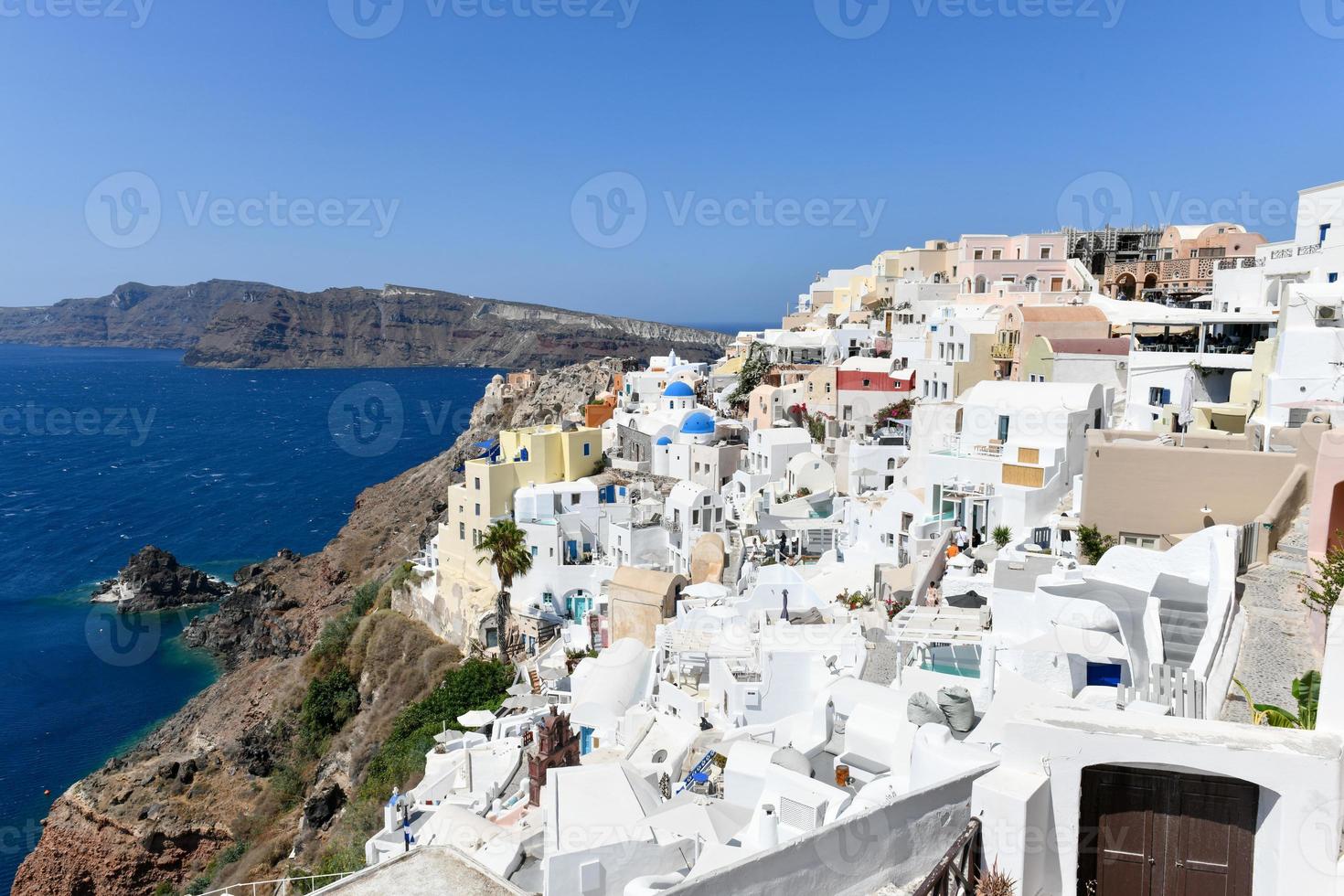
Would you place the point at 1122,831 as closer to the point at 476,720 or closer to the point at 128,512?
the point at 476,720

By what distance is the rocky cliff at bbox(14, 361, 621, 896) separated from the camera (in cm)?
2764

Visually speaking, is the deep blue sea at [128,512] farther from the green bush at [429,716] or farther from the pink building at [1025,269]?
the pink building at [1025,269]

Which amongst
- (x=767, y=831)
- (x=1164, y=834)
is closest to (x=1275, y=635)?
(x=1164, y=834)

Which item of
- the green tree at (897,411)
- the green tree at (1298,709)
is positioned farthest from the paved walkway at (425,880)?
the green tree at (897,411)

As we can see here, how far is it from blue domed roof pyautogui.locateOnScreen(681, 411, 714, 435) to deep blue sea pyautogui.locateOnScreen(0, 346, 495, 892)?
26.2m

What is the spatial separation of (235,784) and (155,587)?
2305cm

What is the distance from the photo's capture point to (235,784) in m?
32.2

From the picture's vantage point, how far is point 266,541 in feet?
211

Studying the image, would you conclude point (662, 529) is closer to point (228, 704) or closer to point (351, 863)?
point (351, 863)

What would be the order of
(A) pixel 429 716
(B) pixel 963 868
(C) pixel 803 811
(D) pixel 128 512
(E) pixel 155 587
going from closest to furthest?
(B) pixel 963 868
(C) pixel 803 811
(A) pixel 429 716
(E) pixel 155 587
(D) pixel 128 512

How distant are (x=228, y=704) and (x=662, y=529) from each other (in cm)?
2114

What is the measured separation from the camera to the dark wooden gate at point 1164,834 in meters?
5.73

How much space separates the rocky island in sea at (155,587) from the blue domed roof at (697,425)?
32.0 metres

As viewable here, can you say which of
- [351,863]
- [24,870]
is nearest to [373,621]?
[24,870]
